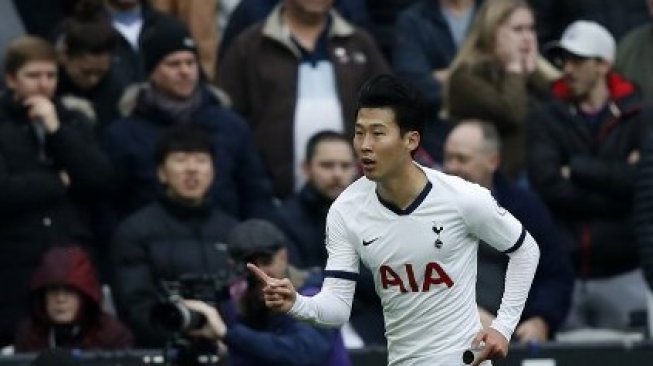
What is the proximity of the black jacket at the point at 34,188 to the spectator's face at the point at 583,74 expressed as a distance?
8.77 ft

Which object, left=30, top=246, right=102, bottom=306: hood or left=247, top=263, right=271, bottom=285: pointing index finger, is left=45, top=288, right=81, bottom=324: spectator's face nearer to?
left=30, top=246, right=102, bottom=306: hood

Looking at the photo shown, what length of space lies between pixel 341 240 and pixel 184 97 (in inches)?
137

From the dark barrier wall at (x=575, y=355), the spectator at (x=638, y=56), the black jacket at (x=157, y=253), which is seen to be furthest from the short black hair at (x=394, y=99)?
the spectator at (x=638, y=56)

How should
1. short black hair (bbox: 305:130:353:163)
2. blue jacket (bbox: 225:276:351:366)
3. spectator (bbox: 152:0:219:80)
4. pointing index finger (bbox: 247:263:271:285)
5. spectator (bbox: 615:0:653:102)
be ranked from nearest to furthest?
1. pointing index finger (bbox: 247:263:271:285)
2. blue jacket (bbox: 225:276:351:366)
3. short black hair (bbox: 305:130:353:163)
4. spectator (bbox: 615:0:653:102)
5. spectator (bbox: 152:0:219:80)

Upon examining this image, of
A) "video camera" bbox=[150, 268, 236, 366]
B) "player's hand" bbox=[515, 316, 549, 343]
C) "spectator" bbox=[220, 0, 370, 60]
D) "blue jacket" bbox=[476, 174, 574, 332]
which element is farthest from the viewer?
"spectator" bbox=[220, 0, 370, 60]

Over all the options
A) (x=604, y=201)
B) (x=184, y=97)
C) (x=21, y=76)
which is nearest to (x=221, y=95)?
(x=184, y=97)

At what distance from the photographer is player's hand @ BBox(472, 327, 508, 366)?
860cm

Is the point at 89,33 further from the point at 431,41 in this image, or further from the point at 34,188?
the point at 431,41

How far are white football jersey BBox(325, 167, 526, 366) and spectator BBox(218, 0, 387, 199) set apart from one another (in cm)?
360

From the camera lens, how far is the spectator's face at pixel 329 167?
39.4 ft

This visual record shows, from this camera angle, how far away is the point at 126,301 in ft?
37.5

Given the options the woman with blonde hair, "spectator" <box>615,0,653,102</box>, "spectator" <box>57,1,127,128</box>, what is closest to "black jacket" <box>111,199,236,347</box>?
"spectator" <box>57,1,127,128</box>

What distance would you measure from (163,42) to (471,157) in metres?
1.79

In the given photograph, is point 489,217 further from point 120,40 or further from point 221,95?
point 120,40
